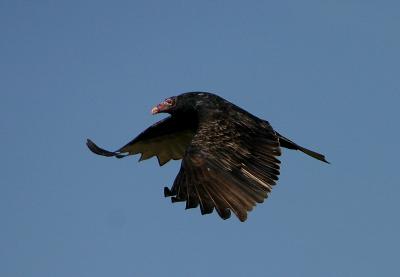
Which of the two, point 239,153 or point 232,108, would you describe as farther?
point 232,108

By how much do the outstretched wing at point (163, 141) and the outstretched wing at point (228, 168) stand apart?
192 cm

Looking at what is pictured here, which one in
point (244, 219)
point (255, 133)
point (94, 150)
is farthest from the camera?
point (94, 150)

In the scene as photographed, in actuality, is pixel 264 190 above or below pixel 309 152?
below

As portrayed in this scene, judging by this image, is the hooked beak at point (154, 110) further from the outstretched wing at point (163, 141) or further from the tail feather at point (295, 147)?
the tail feather at point (295, 147)

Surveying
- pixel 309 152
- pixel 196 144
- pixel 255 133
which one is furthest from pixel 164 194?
pixel 309 152

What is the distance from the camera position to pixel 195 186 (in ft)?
43.5

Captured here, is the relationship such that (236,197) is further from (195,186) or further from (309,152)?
(309,152)

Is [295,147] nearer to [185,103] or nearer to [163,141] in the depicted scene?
[185,103]

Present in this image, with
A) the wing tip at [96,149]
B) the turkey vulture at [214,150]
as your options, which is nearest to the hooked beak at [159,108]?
the turkey vulture at [214,150]

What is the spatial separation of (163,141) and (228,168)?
3629 mm

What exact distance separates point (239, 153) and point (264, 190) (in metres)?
1.01

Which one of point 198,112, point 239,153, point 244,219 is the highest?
point 198,112

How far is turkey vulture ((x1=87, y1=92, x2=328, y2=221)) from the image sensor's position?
43.0 feet

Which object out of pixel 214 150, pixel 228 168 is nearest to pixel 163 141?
pixel 214 150
